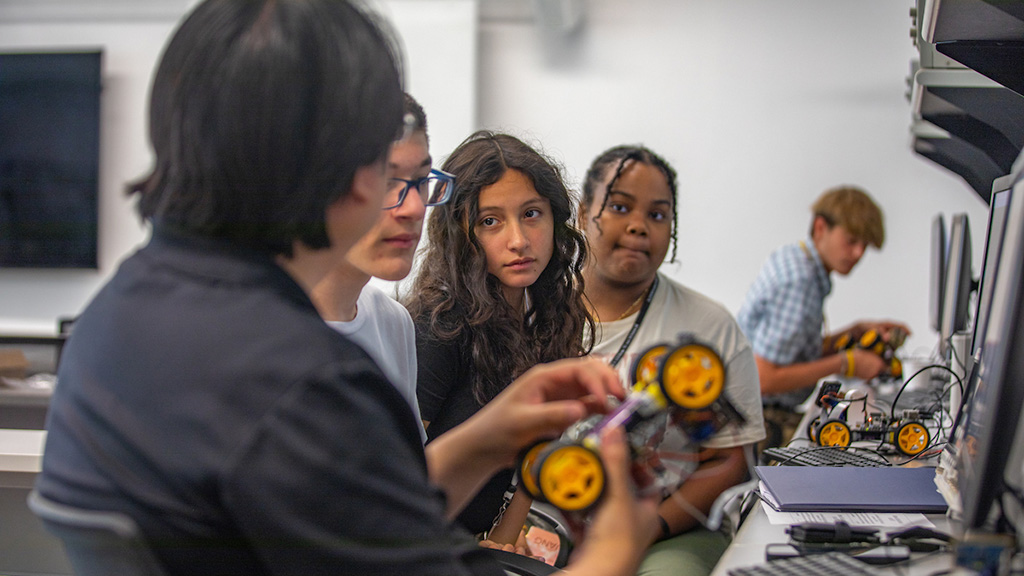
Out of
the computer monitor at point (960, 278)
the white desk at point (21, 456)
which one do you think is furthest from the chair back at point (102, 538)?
the computer monitor at point (960, 278)

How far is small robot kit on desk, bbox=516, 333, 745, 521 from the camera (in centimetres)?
74

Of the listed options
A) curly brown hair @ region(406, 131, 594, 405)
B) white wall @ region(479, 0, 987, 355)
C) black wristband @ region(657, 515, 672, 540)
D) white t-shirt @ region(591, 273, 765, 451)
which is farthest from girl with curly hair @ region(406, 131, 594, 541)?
white wall @ region(479, 0, 987, 355)

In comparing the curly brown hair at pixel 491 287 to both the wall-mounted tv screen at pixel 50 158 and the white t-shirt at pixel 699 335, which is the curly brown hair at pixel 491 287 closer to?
the white t-shirt at pixel 699 335

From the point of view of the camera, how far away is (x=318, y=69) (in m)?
0.69

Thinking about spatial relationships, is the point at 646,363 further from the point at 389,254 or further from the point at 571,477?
the point at 389,254

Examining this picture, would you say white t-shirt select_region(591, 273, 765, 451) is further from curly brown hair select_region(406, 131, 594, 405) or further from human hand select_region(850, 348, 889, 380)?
human hand select_region(850, 348, 889, 380)

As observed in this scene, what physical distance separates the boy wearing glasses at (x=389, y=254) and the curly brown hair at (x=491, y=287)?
0.24 metres

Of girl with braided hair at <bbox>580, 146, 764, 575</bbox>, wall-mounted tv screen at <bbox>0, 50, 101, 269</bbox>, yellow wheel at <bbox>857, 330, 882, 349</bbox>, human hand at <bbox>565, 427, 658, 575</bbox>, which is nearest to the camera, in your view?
human hand at <bbox>565, 427, 658, 575</bbox>

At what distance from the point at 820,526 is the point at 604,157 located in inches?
50.3

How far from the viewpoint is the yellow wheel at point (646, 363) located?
83 cm

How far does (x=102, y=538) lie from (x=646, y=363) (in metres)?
0.51

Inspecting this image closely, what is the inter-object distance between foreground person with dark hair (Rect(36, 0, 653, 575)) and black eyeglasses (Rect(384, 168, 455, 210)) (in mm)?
507

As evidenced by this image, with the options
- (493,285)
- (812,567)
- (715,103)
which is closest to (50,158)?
(715,103)

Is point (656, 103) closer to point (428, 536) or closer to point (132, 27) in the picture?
point (132, 27)
